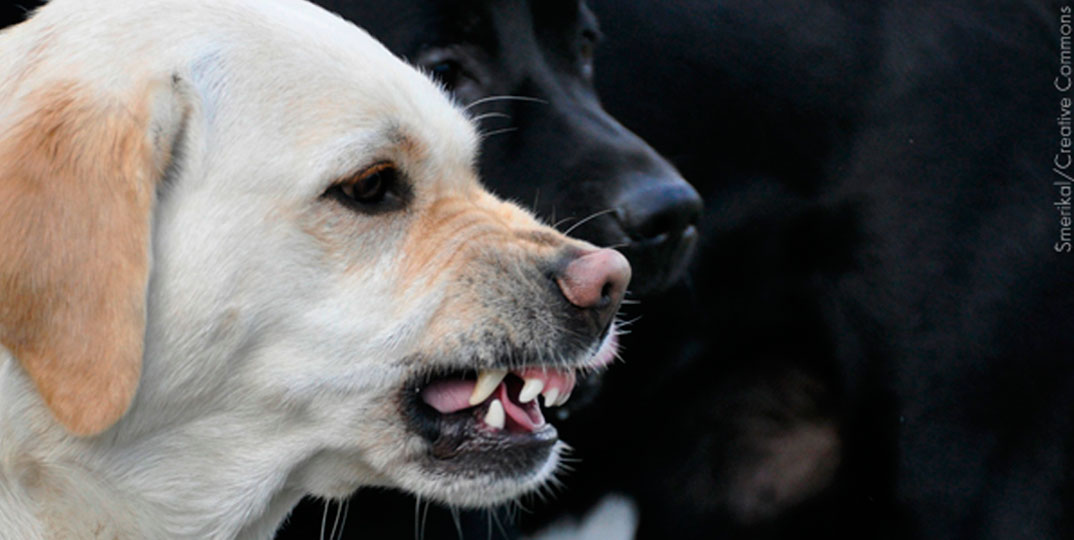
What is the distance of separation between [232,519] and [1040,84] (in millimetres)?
2708

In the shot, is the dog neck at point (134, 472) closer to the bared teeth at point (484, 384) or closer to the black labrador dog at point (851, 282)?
the bared teeth at point (484, 384)

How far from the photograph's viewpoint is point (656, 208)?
3.89m

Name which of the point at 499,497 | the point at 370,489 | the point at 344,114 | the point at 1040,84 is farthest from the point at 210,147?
the point at 1040,84

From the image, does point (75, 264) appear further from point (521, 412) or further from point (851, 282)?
point (851, 282)

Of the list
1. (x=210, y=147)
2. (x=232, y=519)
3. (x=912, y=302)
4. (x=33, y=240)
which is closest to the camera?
(x=33, y=240)

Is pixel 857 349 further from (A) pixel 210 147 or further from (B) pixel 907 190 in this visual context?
(A) pixel 210 147

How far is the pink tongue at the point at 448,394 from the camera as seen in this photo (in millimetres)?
3082

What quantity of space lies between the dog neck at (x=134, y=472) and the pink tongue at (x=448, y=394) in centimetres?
26

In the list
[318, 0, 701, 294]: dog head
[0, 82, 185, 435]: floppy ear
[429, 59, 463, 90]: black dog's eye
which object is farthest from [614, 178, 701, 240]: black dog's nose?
[0, 82, 185, 435]: floppy ear

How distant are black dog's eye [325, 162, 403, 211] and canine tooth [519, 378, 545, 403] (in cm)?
45

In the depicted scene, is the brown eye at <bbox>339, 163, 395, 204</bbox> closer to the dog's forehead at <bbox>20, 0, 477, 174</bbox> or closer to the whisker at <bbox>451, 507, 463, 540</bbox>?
the dog's forehead at <bbox>20, 0, 477, 174</bbox>

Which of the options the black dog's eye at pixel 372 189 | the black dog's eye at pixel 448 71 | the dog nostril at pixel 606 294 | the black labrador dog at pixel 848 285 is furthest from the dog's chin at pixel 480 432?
the black dog's eye at pixel 448 71

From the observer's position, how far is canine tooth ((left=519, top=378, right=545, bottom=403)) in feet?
10.3

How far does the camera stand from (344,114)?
2.97m
